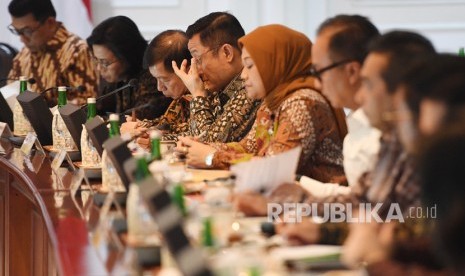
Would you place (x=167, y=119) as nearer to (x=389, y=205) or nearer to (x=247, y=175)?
(x=247, y=175)

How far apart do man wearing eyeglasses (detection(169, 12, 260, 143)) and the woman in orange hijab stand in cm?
34

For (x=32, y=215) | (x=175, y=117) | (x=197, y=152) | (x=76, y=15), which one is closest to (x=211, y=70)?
(x=175, y=117)

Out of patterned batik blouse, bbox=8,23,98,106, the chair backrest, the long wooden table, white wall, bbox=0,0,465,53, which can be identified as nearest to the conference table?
the long wooden table

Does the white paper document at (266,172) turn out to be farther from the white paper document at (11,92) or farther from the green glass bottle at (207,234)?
the white paper document at (11,92)

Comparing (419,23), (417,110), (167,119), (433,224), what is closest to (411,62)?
(417,110)

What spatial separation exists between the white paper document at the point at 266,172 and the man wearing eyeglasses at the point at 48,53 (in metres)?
3.26

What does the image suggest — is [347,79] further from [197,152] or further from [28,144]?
[28,144]

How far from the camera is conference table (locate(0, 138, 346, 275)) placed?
2607 millimetres

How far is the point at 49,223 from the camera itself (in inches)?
123

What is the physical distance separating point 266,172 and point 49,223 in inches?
24.2

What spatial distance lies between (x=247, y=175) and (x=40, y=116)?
210 centimetres

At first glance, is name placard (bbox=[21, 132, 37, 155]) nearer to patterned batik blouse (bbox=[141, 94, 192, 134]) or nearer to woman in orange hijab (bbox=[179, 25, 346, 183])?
patterned batik blouse (bbox=[141, 94, 192, 134])

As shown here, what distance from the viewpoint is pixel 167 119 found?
4.94m

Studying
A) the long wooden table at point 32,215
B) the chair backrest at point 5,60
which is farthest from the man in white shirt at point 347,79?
the chair backrest at point 5,60
